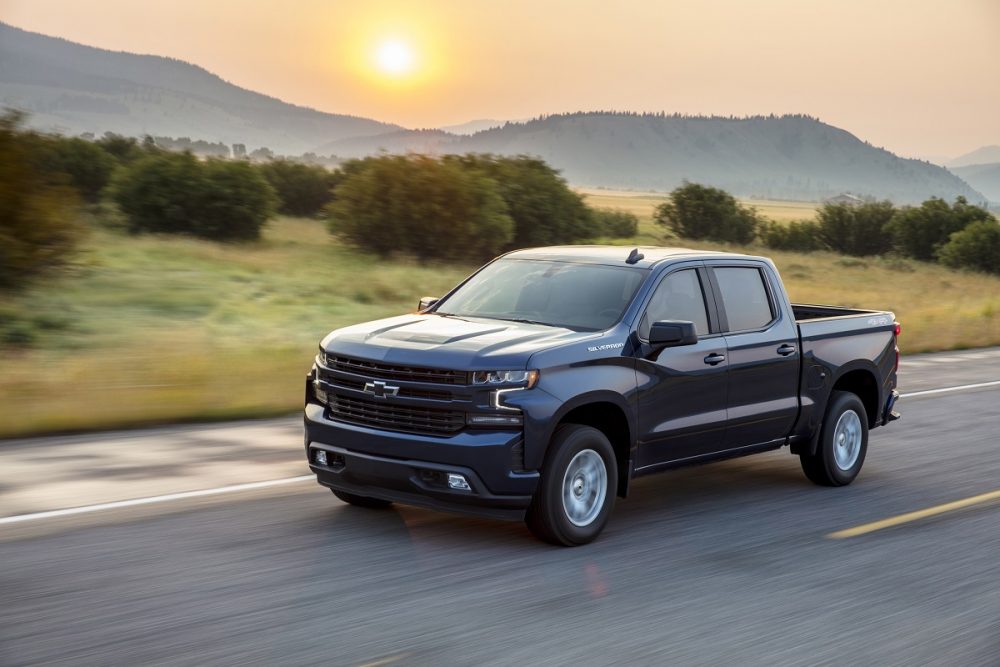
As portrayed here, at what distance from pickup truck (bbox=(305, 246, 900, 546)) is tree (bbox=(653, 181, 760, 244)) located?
60820mm

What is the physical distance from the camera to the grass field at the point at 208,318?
11984 millimetres

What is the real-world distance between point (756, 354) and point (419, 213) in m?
33.3

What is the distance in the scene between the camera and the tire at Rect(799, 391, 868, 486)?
912 cm

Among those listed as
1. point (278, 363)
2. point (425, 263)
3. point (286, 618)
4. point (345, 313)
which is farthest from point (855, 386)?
point (425, 263)

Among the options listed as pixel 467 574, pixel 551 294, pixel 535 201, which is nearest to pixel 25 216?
pixel 551 294

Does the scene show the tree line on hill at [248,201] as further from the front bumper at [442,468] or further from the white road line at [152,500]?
the front bumper at [442,468]

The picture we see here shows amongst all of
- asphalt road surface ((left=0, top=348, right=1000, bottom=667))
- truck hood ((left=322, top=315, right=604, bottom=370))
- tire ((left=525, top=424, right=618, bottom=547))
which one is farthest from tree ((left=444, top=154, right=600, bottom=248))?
tire ((left=525, top=424, right=618, bottom=547))

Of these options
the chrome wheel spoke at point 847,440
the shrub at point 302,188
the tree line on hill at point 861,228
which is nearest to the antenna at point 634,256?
the chrome wheel spoke at point 847,440

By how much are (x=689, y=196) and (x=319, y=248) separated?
33.6 meters

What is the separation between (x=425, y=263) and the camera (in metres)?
41.0

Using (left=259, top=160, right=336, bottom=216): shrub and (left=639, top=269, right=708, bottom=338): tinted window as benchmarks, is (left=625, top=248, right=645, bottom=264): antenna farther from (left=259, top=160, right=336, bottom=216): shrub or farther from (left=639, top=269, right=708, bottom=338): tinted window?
(left=259, top=160, right=336, bottom=216): shrub

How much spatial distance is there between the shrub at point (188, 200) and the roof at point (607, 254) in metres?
34.3

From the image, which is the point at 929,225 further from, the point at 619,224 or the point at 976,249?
the point at 619,224

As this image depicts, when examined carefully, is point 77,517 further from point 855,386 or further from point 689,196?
point 689,196
